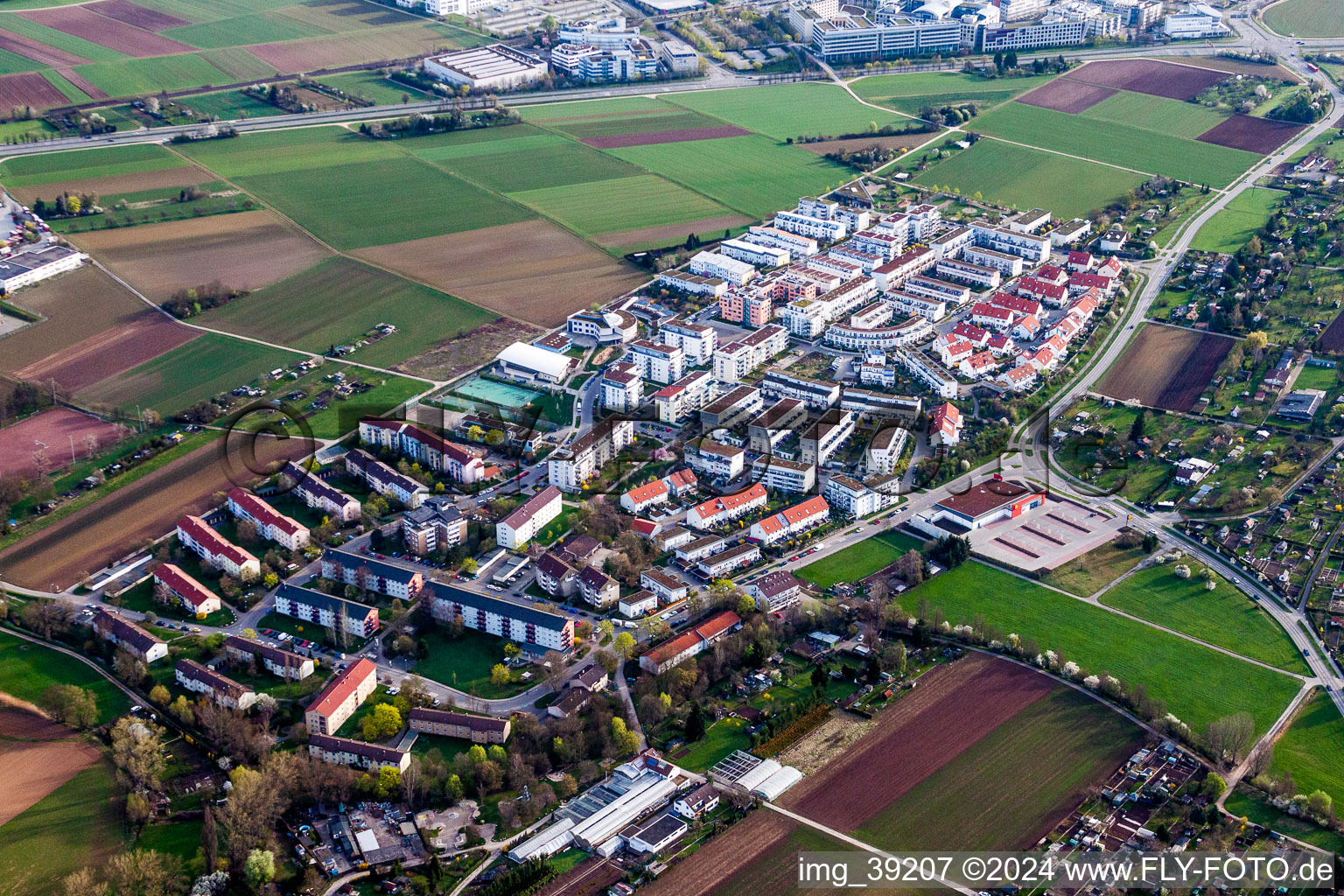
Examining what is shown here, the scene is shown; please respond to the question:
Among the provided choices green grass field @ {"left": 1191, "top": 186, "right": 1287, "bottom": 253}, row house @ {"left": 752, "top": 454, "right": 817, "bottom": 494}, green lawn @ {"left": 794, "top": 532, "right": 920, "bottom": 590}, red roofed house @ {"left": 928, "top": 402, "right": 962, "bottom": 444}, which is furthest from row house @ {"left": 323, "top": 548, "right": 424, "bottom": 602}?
green grass field @ {"left": 1191, "top": 186, "right": 1287, "bottom": 253}

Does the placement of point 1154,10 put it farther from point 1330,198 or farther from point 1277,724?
point 1277,724

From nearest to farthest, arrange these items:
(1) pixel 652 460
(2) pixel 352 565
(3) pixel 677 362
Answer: (2) pixel 352 565, (1) pixel 652 460, (3) pixel 677 362

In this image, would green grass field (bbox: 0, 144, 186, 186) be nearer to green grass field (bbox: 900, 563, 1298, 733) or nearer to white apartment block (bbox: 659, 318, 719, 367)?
white apartment block (bbox: 659, 318, 719, 367)

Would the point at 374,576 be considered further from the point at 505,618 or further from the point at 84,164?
the point at 84,164

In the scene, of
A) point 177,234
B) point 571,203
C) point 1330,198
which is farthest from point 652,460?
point 1330,198

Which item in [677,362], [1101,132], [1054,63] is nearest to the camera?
[677,362]

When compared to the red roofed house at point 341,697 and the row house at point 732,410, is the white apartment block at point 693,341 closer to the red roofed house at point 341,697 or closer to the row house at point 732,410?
the row house at point 732,410

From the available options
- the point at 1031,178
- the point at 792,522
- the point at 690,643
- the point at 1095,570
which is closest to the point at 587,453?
the point at 792,522
